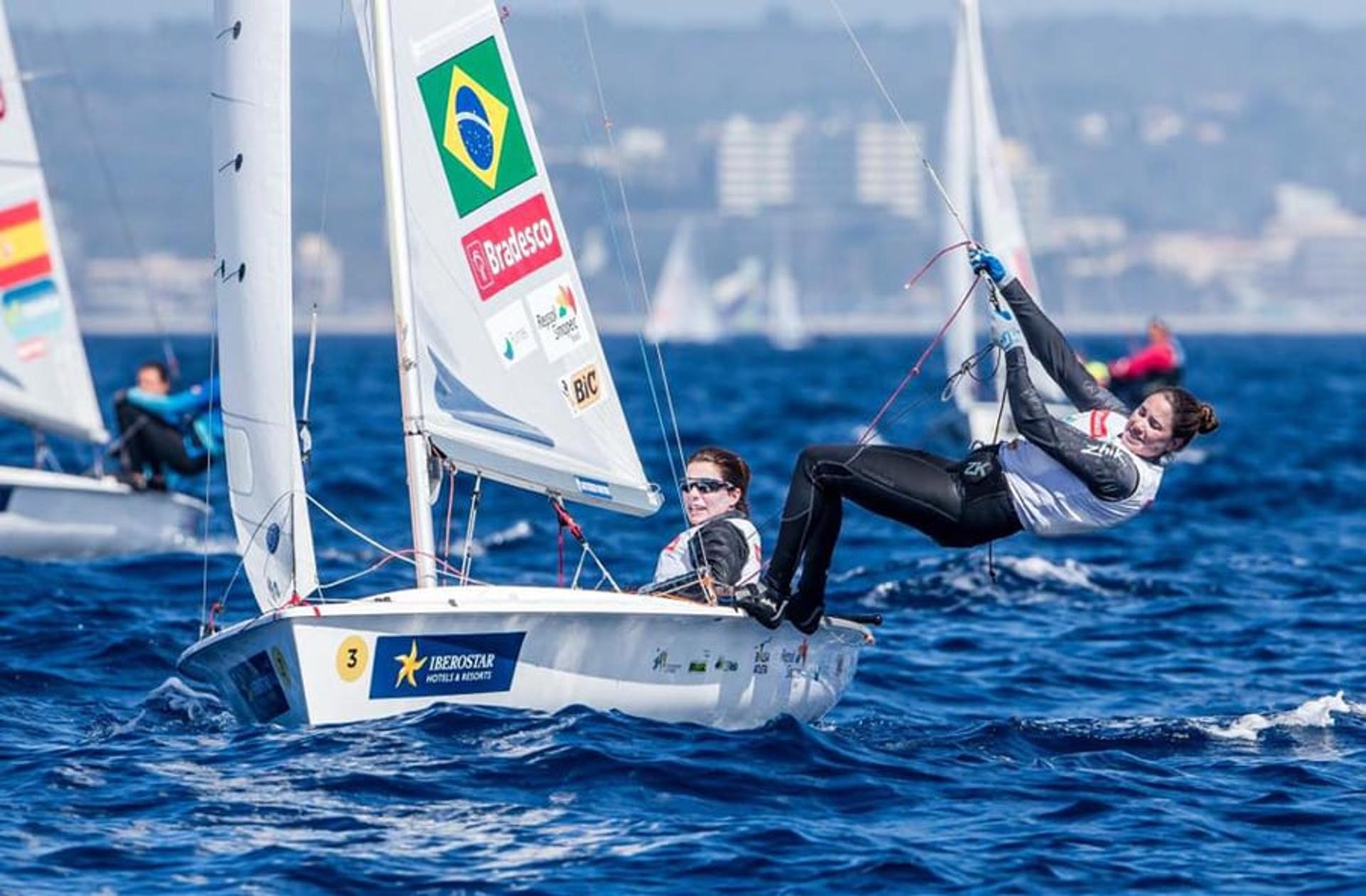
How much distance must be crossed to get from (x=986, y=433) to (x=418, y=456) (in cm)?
1680

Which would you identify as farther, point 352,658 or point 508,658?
point 508,658

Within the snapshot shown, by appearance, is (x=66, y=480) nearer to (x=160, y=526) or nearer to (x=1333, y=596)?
(x=160, y=526)

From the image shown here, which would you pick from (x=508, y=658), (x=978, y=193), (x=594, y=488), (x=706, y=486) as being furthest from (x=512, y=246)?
(x=978, y=193)

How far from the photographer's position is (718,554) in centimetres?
969

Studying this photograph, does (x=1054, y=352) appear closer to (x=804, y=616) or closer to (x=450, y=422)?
(x=804, y=616)

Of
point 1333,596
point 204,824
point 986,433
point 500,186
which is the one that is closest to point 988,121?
point 986,433

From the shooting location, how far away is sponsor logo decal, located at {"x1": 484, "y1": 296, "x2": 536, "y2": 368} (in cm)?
990

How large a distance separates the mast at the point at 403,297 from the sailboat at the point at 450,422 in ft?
0.04

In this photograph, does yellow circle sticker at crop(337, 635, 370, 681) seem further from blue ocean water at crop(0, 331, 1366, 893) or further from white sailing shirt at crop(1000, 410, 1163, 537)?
white sailing shirt at crop(1000, 410, 1163, 537)

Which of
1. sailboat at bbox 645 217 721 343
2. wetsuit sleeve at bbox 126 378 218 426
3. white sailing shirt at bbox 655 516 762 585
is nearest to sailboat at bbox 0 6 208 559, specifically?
wetsuit sleeve at bbox 126 378 218 426

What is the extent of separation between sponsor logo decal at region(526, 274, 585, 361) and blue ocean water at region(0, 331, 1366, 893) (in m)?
1.65

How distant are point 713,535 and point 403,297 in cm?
154

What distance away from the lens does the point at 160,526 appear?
17031 mm

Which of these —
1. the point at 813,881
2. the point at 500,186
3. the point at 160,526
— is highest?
the point at 500,186
